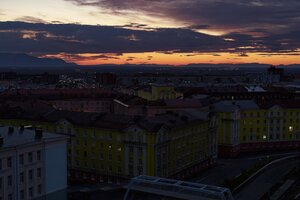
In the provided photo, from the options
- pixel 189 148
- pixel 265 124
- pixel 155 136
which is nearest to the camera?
pixel 155 136

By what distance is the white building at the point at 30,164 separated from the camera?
46719mm

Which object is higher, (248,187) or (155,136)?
(155,136)

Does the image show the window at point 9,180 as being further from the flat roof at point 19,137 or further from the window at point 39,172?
the window at point 39,172

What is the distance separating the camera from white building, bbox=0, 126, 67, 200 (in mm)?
46719

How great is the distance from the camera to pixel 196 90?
15425 centimetres

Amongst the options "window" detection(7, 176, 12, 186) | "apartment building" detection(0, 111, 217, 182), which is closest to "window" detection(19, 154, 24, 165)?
"window" detection(7, 176, 12, 186)

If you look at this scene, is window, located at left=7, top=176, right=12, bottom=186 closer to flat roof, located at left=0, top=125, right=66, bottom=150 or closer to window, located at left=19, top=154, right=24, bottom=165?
window, located at left=19, top=154, right=24, bottom=165

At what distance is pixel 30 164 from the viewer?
4916 cm

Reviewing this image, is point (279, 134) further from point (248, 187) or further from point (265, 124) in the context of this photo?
point (248, 187)

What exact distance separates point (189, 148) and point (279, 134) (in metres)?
34.8

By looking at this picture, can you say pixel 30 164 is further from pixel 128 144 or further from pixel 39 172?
pixel 128 144

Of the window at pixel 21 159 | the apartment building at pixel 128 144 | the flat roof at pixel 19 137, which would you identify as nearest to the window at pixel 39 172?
the window at pixel 21 159

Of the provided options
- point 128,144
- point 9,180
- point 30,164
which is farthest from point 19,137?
point 128,144

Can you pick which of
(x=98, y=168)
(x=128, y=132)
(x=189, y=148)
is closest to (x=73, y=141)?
(x=98, y=168)
